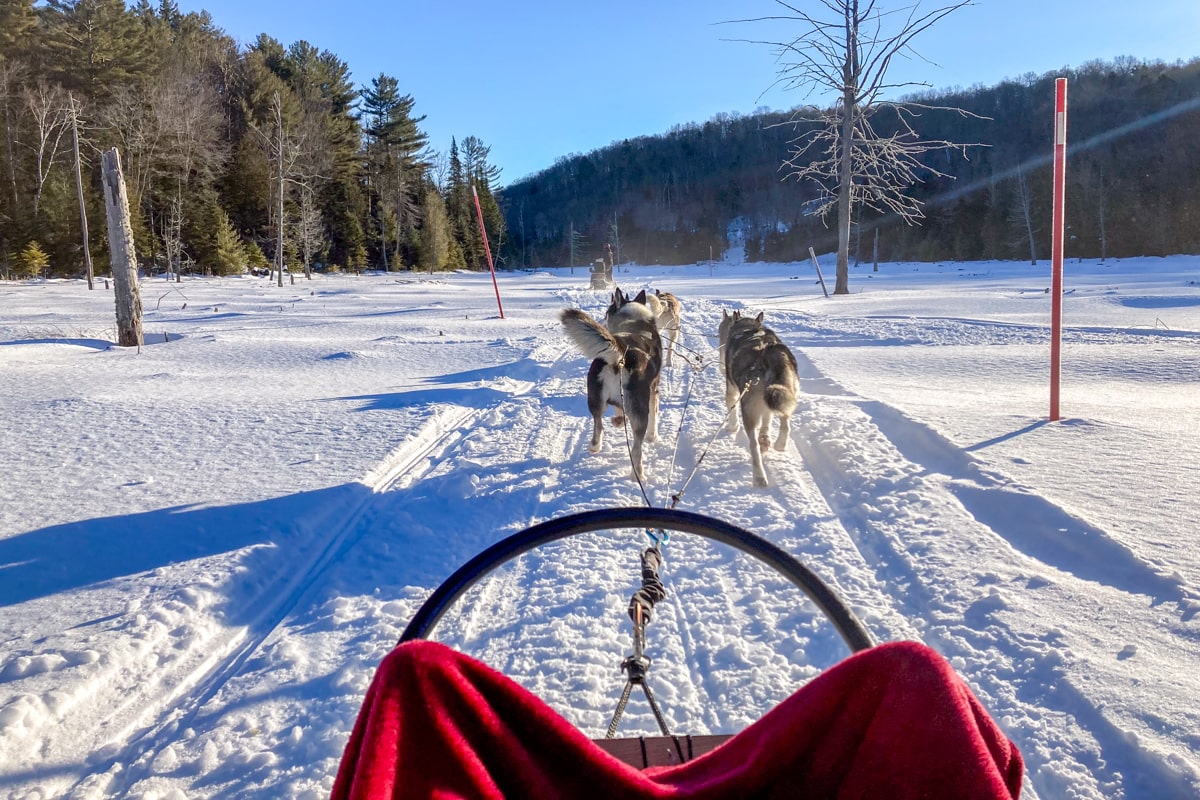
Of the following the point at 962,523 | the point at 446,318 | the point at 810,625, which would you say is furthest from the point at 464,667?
the point at 446,318

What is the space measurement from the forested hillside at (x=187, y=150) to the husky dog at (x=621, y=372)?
109 ft

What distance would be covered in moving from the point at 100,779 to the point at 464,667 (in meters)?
1.95

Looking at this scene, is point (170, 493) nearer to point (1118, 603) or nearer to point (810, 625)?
point (810, 625)

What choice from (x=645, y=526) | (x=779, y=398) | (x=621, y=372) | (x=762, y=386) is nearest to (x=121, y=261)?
(x=621, y=372)

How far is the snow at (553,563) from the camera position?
96.5 inches

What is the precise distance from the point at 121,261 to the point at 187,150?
35663 mm

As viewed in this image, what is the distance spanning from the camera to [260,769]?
2.29 metres

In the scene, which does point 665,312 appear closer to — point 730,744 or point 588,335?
point 588,335

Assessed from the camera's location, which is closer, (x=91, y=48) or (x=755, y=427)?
(x=755, y=427)

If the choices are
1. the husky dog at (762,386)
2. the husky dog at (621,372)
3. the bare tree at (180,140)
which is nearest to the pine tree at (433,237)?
the bare tree at (180,140)

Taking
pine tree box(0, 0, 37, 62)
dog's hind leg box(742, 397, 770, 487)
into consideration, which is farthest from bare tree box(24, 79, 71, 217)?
dog's hind leg box(742, 397, 770, 487)

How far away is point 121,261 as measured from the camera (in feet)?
40.2

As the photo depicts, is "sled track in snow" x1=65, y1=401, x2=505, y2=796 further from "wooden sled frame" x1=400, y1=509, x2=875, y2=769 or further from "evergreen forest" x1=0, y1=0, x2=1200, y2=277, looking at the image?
"evergreen forest" x1=0, y1=0, x2=1200, y2=277

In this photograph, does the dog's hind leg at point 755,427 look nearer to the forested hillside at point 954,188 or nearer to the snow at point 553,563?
the snow at point 553,563
